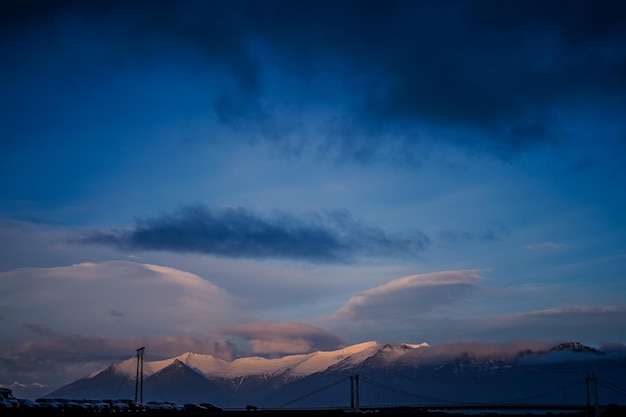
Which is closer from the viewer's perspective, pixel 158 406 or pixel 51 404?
pixel 51 404

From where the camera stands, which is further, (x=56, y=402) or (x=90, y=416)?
(x=56, y=402)

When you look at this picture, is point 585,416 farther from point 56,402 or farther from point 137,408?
point 56,402

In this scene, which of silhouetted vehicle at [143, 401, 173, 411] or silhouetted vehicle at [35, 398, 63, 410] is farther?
silhouetted vehicle at [143, 401, 173, 411]

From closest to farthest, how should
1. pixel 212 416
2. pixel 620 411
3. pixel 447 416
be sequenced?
pixel 212 416
pixel 447 416
pixel 620 411

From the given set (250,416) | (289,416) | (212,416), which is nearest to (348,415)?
(289,416)

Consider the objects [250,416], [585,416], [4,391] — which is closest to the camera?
[250,416]

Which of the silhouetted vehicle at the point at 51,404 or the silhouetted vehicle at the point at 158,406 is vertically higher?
the silhouetted vehicle at the point at 51,404

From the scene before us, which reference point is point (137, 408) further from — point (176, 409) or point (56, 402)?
point (56, 402)

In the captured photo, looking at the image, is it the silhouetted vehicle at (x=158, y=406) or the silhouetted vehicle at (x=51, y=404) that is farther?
the silhouetted vehicle at (x=158, y=406)

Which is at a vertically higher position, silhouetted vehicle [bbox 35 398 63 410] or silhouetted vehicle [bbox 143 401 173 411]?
silhouetted vehicle [bbox 35 398 63 410]

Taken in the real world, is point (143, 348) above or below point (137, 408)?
above

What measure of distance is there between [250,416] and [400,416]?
1106 inches

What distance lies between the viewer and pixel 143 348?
640 ft

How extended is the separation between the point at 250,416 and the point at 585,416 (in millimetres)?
106426
